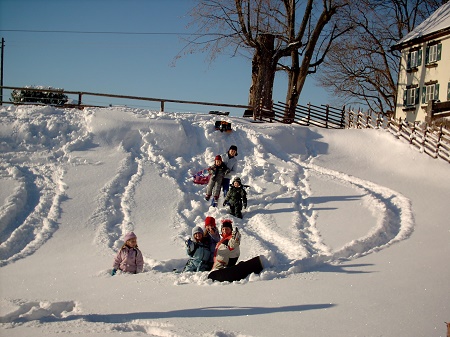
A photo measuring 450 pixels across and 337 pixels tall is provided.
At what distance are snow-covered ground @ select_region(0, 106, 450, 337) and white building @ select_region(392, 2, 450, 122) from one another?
10.5 m

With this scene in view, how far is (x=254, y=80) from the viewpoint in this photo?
2783 cm

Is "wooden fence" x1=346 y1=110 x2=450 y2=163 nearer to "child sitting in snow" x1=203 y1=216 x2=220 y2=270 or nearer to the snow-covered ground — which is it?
the snow-covered ground

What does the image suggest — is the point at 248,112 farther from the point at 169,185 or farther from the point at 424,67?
the point at 424,67

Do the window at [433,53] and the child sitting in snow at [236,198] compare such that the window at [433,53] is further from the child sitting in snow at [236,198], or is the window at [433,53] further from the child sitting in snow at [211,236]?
the child sitting in snow at [211,236]

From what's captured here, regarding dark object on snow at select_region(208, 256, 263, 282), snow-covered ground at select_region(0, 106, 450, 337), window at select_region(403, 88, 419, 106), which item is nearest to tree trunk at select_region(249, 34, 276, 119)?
snow-covered ground at select_region(0, 106, 450, 337)

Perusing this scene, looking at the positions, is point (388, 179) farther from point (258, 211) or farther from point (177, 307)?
point (177, 307)

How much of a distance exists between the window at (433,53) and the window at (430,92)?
145 cm

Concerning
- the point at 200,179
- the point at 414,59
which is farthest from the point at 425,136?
the point at 414,59

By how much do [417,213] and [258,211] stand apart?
400 centimetres

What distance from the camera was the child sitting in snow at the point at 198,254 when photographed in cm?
895

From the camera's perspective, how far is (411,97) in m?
32.1

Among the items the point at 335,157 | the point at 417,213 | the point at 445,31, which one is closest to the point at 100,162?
the point at 335,157

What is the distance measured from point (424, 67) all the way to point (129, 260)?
26810mm

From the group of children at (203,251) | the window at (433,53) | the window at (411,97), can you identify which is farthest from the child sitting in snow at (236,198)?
the window at (411,97)
